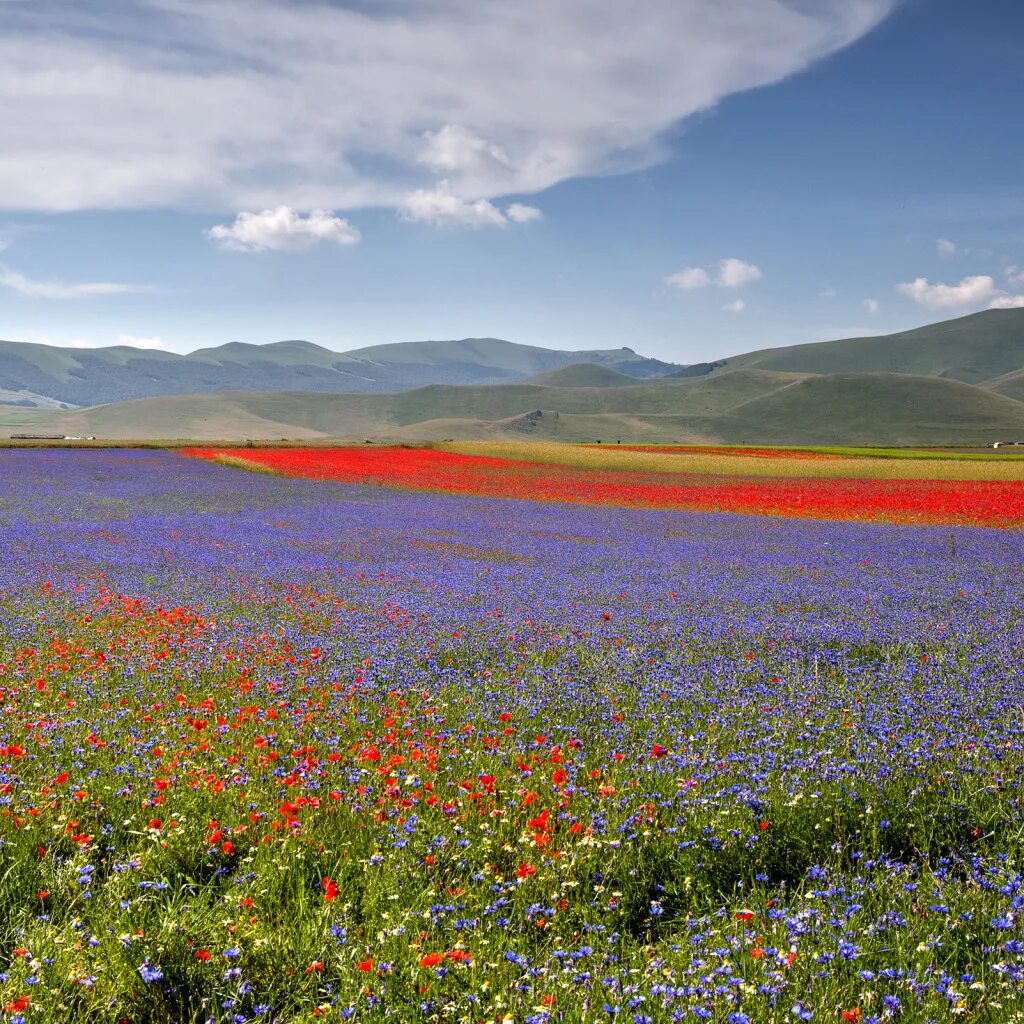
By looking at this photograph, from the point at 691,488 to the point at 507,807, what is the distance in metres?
42.2

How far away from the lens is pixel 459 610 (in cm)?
1383

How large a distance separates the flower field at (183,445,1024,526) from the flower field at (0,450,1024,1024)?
20.9 m

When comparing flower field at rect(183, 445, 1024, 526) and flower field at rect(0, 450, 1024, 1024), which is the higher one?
flower field at rect(183, 445, 1024, 526)

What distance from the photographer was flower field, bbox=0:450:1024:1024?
12.5 ft

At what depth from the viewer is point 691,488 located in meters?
46.6

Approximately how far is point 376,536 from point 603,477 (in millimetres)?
32636

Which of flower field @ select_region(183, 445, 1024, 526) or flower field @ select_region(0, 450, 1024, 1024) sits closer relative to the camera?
flower field @ select_region(0, 450, 1024, 1024)

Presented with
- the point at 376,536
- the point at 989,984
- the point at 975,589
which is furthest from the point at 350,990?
the point at 376,536

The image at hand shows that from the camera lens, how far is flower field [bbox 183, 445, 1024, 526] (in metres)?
34.8

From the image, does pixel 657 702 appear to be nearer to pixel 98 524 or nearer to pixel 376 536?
pixel 376 536

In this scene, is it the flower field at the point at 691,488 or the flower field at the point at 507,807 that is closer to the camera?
the flower field at the point at 507,807

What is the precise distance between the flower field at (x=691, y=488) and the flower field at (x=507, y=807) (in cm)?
2093

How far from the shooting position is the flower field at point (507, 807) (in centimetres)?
381

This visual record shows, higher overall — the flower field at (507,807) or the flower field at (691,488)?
the flower field at (691,488)
